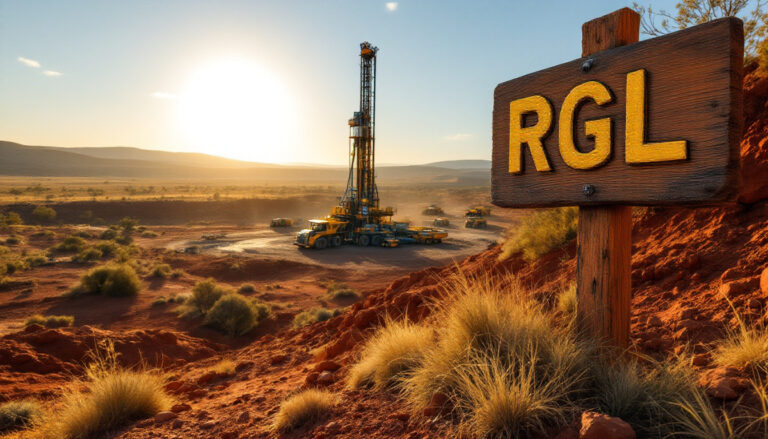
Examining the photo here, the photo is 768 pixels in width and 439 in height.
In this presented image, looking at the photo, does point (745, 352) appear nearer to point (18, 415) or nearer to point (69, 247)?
point (18, 415)

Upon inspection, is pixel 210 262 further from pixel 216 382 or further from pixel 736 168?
pixel 736 168

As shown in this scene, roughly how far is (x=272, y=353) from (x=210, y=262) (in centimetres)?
1584

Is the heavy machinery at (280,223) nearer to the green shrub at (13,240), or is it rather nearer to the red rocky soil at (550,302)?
the green shrub at (13,240)

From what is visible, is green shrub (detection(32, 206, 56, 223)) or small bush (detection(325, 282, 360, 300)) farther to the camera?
green shrub (detection(32, 206, 56, 223))

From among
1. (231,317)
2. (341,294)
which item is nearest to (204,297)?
(231,317)

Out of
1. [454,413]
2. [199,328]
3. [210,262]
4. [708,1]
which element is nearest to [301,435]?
[454,413]

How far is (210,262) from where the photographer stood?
21375 millimetres

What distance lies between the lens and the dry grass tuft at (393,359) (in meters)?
3.47

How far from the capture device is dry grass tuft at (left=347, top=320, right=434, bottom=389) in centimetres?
347

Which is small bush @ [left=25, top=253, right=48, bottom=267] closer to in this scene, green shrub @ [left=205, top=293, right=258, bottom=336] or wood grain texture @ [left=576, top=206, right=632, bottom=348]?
green shrub @ [left=205, top=293, right=258, bottom=336]

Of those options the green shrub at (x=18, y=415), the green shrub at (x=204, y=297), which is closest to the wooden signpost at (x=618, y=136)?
the green shrub at (x=18, y=415)

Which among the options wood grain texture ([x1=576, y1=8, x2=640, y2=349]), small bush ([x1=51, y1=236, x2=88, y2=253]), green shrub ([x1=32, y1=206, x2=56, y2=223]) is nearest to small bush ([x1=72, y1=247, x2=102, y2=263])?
small bush ([x1=51, y1=236, x2=88, y2=253])

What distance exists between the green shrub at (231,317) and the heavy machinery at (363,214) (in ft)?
48.8

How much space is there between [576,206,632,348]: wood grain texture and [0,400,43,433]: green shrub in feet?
19.2
